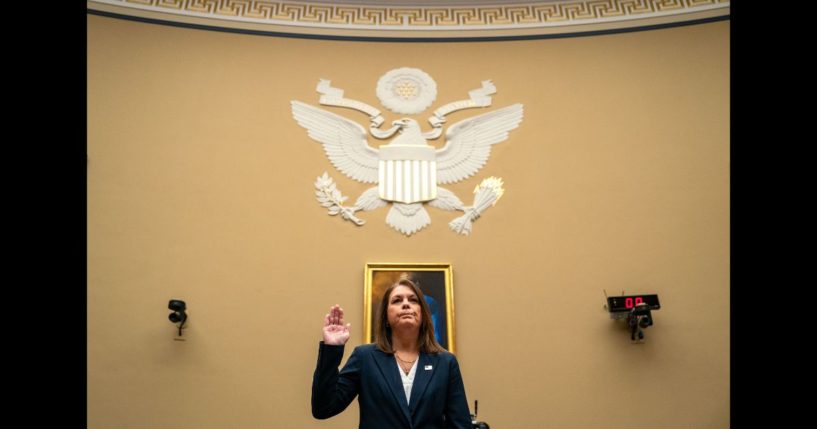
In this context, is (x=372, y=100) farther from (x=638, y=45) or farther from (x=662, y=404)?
(x=662, y=404)

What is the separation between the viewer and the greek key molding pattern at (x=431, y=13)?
866cm

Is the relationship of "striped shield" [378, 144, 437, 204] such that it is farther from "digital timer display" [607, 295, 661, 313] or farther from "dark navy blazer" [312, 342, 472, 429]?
"dark navy blazer" [312, 342, 472, 429]

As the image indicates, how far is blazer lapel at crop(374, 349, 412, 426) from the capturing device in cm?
334

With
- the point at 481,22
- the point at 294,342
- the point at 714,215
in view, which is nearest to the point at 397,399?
the point at 294,342

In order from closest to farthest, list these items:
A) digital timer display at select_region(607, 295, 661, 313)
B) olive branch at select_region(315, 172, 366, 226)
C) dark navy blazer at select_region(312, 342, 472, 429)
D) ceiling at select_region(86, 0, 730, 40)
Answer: dark navy blazer at select_region(312, 342, 472, 429)
digital timer display at select_region(607, 295, 661, 313)
olive branch at select_region(315, 172, 366, 226)
ceiling at select_region(86, 0, 730, 40)

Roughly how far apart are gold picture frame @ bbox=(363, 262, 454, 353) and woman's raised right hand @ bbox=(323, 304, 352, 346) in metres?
4.51

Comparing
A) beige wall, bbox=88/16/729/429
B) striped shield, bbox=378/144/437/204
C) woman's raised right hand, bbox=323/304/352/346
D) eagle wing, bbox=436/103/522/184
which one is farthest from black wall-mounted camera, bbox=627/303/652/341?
woman's raised right hand, bbox=323/304/352/346

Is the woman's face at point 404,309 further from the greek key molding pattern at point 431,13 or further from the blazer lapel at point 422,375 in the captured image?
the greek key molding pattern at point 431,13

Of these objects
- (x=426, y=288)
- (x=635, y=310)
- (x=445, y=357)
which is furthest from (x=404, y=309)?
(x=635, y=310)

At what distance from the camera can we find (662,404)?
7.80 m

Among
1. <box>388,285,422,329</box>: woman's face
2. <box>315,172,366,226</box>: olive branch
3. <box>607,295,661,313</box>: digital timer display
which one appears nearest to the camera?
<box>388,285,422,329</box>: woman's face

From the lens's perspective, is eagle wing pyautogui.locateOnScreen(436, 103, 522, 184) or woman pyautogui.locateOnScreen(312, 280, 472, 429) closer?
woman pyautogui.locateOnScreen(312, 280, 472, 429)

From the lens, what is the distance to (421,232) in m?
8.25

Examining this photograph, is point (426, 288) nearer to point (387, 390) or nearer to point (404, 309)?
point (404, 309)
